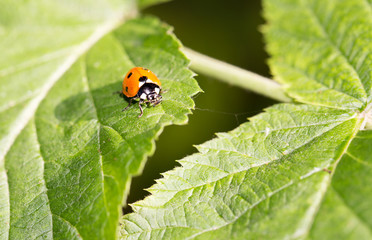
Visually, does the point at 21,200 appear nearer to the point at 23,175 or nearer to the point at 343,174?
the point at 23,175

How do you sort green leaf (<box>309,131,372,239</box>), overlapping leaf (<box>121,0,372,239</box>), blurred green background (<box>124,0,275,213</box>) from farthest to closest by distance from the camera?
blurred green background (<box>124,0,275,213</box>), overlapping leaf (<box>121,0,372,239</box>), green leaf (<box>309,131,372,239</box>)

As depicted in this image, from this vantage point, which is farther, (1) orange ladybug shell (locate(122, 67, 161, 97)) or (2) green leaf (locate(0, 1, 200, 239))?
(1) orange ladybug shell (locate(122, 67, 161, 97))

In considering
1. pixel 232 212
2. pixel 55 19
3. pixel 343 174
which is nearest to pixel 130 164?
pixel 232 212

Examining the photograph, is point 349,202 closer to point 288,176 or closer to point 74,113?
point 288,176

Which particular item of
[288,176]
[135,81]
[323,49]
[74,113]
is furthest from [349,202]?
[74,113]

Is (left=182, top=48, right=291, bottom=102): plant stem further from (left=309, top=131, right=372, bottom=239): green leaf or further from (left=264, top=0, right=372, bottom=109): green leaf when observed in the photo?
(left=309, top=131, right=372, bottom=239): green leaf

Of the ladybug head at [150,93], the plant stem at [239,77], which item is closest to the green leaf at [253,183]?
the ladybug head at [150,93]

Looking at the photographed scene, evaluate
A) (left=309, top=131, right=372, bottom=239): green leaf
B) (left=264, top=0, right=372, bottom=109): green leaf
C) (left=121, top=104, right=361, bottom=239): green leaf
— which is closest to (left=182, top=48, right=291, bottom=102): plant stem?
(left=264, top=0, right=372, bottom=109): green leaf
